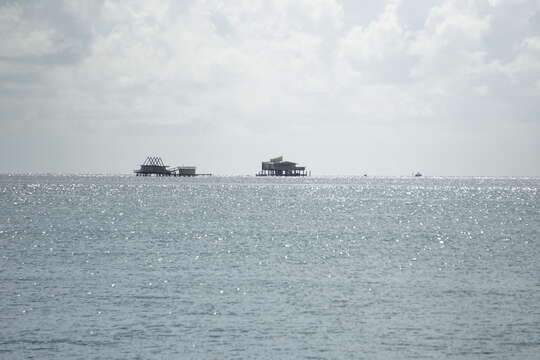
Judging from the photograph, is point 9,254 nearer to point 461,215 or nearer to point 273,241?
point 273,241

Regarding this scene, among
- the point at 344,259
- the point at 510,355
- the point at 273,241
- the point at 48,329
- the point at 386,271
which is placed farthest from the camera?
the point at 273,241

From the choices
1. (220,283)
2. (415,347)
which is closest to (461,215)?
(220,283)

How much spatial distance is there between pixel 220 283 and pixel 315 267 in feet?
27.7

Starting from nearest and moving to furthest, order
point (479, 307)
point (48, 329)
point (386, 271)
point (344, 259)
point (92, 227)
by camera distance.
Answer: point (48, 329) < point (479, 307) < point (386, 271) < point (344, 259) < point (92, 227)

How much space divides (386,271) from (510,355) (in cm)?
1764

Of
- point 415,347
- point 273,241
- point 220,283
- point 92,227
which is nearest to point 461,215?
point 273,241

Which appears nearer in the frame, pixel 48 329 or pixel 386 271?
pixel 48 329

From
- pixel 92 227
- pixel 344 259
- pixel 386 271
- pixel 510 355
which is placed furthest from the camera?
pixel 92 227

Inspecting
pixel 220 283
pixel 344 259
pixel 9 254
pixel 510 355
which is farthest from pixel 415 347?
pixel 9 254

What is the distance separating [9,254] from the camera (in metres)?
49.4

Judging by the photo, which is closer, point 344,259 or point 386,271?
point 386,271

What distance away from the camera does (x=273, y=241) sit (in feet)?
196

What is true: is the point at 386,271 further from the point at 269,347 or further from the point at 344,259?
the point at 269,347

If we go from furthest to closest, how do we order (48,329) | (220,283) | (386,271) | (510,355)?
(386,271)
(220,283)
(48,329)
(510,355)
